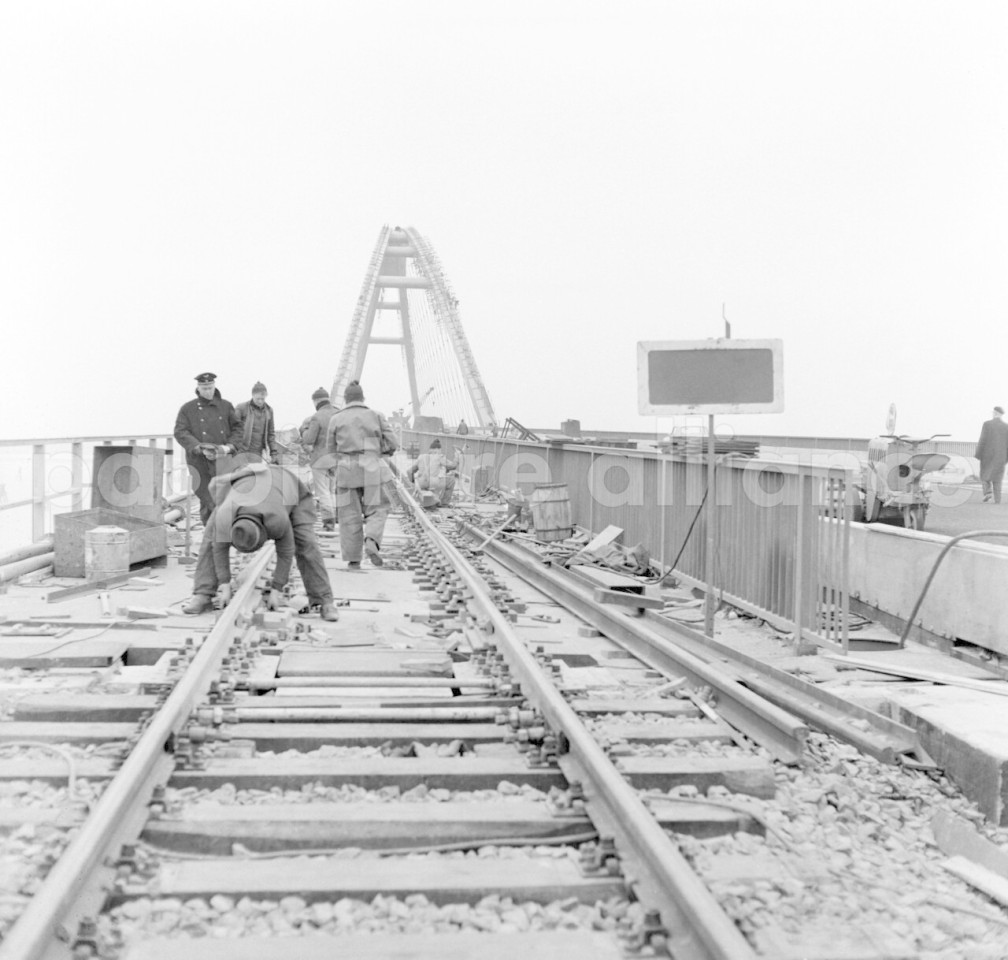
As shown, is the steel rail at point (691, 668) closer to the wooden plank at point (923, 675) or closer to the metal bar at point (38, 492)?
the wooden plank at point (923, 675)

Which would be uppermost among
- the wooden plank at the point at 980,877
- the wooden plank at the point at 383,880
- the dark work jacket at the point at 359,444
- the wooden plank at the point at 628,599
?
the dark work jacket at the point at 359,444

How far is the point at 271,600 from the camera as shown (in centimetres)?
839

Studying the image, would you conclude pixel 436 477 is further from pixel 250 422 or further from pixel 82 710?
pixel 82 710

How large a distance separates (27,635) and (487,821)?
4.83 meters

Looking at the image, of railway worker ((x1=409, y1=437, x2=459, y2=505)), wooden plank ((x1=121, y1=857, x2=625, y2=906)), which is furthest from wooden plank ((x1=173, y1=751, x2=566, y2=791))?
railway worker ((x1=409, y1=437, x2=459, y2=505))

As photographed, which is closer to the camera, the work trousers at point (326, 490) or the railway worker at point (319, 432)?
the railway worker at point (319, 432)

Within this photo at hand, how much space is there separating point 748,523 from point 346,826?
571 cm

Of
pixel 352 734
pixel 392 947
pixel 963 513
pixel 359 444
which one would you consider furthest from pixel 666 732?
pixel 963 513

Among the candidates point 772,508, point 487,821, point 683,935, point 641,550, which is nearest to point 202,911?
point 487,821

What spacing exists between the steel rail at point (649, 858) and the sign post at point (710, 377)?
2538 millimetres

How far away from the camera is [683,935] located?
2980 millimetres

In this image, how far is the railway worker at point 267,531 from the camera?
7652 mm

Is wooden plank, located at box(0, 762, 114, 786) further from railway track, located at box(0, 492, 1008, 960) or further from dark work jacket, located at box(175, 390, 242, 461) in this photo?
dark work jacket, located at box(175, 390, 242, 461)

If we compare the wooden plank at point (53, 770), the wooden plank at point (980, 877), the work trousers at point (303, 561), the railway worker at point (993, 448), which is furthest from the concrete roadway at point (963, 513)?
the wooden plank at point (53, 770)
